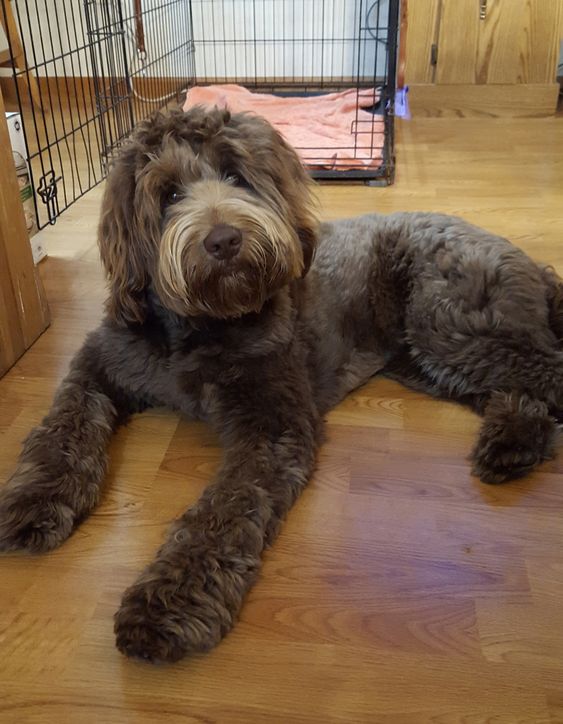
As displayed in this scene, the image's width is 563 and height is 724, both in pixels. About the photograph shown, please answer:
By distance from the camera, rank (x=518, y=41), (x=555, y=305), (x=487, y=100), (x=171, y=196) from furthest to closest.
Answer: (x=487, y=100), (x=518, y=41), (x=555, y=305), (x=171, y=196)

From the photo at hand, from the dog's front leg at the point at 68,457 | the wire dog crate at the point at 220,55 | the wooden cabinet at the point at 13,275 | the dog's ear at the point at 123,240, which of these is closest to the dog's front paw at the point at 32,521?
the dog's front leg at the point at 68,457

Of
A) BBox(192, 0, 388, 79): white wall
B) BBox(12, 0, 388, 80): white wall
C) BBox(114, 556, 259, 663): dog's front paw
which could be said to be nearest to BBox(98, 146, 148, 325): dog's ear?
BBox(114, 556, 259, 663): dog's front paw

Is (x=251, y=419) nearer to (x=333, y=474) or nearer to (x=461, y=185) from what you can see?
(x=333, y=474)

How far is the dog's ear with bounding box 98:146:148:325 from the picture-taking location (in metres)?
1.66

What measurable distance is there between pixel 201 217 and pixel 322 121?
3107 mm

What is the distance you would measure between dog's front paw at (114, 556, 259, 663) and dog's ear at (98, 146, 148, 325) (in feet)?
2.14

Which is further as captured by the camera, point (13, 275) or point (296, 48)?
point (296, 48)

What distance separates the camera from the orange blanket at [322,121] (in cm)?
399

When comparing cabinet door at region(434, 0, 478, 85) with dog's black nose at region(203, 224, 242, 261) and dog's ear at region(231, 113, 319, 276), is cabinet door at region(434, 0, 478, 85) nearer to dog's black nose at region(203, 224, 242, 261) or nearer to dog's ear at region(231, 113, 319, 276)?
dog's ear at region(231, 113, 319, 276)

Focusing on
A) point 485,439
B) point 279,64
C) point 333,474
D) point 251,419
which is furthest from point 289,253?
point 279,64

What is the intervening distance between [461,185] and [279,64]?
2.39 m

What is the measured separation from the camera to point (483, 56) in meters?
4.78

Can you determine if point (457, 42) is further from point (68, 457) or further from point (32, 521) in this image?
point (32, 521)

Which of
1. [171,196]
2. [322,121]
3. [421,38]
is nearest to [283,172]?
[171,196]
